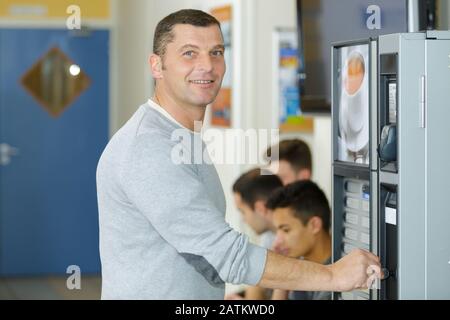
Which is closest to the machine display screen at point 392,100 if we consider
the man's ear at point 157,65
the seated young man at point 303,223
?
the man's ear at point 157,65

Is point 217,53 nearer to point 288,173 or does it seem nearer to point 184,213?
point 184,213

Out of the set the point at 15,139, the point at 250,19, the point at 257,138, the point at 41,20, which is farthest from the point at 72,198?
the point at 257,138

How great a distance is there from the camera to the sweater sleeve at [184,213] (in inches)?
77.0

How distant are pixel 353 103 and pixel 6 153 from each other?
4.94 metres

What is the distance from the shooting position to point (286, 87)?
176 inches

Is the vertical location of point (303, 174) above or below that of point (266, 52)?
below

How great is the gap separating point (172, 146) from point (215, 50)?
0.27m

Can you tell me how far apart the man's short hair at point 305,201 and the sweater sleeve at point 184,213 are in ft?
4.17

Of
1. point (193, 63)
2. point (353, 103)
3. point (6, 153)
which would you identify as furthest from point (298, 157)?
point (6, 153)

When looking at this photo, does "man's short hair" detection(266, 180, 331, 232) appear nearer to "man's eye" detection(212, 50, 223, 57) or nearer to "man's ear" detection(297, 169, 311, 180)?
"man's ear" detection(297, 169, 311, 180)

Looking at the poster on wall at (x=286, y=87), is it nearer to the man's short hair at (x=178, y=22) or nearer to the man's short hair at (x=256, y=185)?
the man's short hair at (x=256, y=185)

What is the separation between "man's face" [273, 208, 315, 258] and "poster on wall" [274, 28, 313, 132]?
3.95 ft

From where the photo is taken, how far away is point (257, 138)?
315 centimetres

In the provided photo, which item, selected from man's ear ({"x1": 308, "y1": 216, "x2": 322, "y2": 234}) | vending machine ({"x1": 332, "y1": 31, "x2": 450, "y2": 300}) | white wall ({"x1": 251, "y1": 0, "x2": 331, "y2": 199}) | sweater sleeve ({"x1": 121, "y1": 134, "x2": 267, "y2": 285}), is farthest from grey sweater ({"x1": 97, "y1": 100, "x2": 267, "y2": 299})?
white wall ({"x1": 251, "y1": 0, "x2": 331, "y2": 199})
